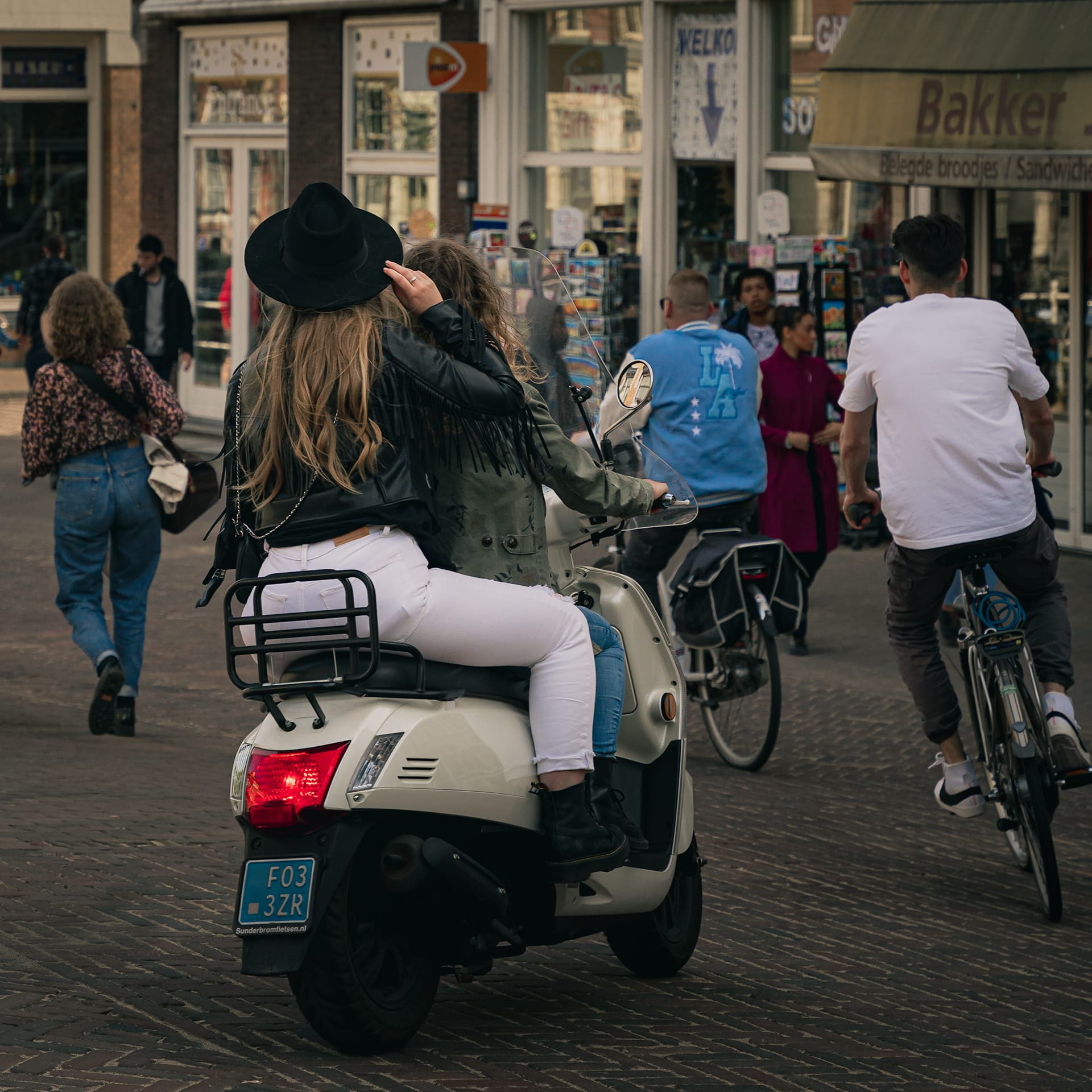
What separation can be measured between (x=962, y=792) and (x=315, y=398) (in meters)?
2.81

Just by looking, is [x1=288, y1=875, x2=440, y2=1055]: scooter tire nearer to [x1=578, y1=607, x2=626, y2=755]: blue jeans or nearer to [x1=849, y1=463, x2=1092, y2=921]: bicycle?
[x1=578, y1=607, x2=626, y2=755]: blue jeans

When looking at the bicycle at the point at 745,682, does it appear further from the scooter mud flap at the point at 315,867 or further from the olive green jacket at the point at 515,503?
the scooter mud flap at the point at 315,867

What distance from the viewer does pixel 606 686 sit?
14.5 ft

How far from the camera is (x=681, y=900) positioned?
192 inches

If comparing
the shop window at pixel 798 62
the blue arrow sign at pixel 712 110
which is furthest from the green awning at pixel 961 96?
the blue arrow sign at pixel 712 110

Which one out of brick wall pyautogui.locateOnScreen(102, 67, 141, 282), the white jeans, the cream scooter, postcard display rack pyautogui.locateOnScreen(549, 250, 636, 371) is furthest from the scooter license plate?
brick wall pyautogui.locateOnScreen(102, 67, 141, 282)

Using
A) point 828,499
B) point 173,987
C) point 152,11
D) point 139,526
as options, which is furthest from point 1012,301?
point 152,11

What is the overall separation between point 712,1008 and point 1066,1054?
803 millimetres

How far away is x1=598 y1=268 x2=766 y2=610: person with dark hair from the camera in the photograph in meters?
8.03

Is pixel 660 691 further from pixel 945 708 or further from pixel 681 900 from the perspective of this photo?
pixel 945 708

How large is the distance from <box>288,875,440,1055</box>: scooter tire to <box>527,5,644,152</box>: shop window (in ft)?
43.6

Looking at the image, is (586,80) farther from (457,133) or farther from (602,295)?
(602,295)

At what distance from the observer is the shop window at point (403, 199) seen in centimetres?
1889

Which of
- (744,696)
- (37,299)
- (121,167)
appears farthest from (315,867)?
(121,167)
